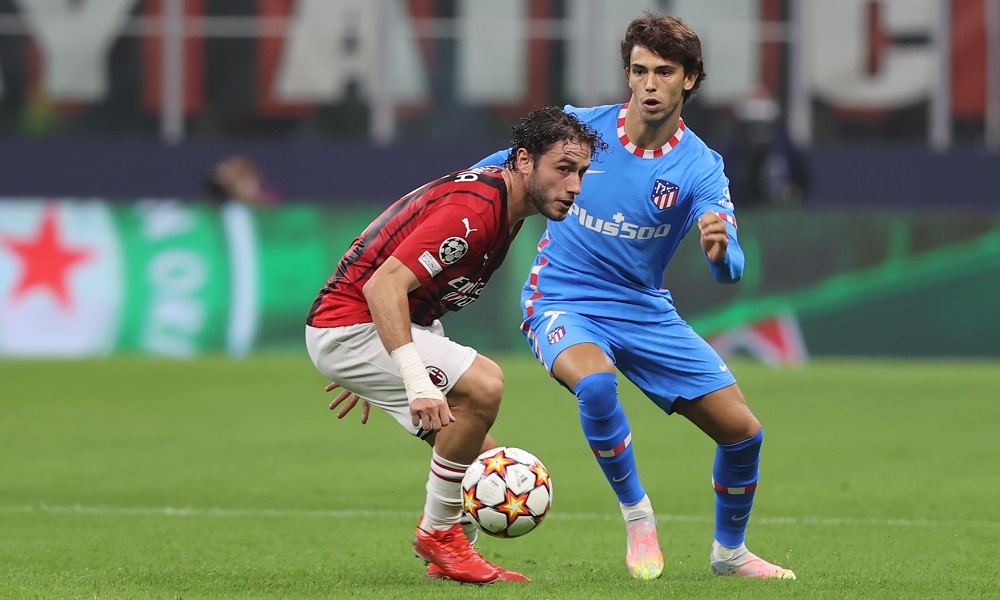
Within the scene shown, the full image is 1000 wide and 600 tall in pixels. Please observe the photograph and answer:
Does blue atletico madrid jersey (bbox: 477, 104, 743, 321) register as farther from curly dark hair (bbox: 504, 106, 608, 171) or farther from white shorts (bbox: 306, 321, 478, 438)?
white shorts (bbox: 306, 321, 478, 438)

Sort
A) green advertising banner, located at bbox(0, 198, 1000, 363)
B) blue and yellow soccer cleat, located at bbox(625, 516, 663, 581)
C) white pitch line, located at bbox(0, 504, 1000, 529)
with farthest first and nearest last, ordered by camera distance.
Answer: green advertising banner, located at bbox(0, 198, 1000, 363), white pitch line, located at bbox(0, 504, 1000, 529), blue and yellow soccer cleat, located at bbox(625, 516, 663, 581)

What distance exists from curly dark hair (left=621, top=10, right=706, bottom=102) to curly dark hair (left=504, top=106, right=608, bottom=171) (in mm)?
598

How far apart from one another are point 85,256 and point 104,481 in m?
6.67

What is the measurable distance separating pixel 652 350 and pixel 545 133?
107 centimetres

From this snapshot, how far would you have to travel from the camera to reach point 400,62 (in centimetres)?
2123

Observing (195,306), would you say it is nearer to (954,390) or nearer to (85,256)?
(85,256)

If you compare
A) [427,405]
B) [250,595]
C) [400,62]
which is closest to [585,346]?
[427,405]

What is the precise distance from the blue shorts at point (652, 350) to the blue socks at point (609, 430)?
0.22 m

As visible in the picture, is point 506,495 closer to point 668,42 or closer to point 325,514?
point 668,42

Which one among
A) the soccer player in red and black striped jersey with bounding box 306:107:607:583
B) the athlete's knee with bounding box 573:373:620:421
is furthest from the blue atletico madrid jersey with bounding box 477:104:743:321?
the athlete's knee with bounding box 573:373:620:421

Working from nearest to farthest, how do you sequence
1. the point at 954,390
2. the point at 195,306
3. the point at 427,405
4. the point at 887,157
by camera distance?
the point at 427,405 → the point at 954,390 → the point at 195,306 → the point at 887,157

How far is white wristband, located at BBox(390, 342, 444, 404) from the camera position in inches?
239

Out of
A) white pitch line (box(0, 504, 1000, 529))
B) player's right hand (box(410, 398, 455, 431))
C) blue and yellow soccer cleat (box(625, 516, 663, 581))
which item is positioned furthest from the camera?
white pitch line (box(0, 504, 1000, 529))

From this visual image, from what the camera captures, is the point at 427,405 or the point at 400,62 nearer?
the point at 427,405
